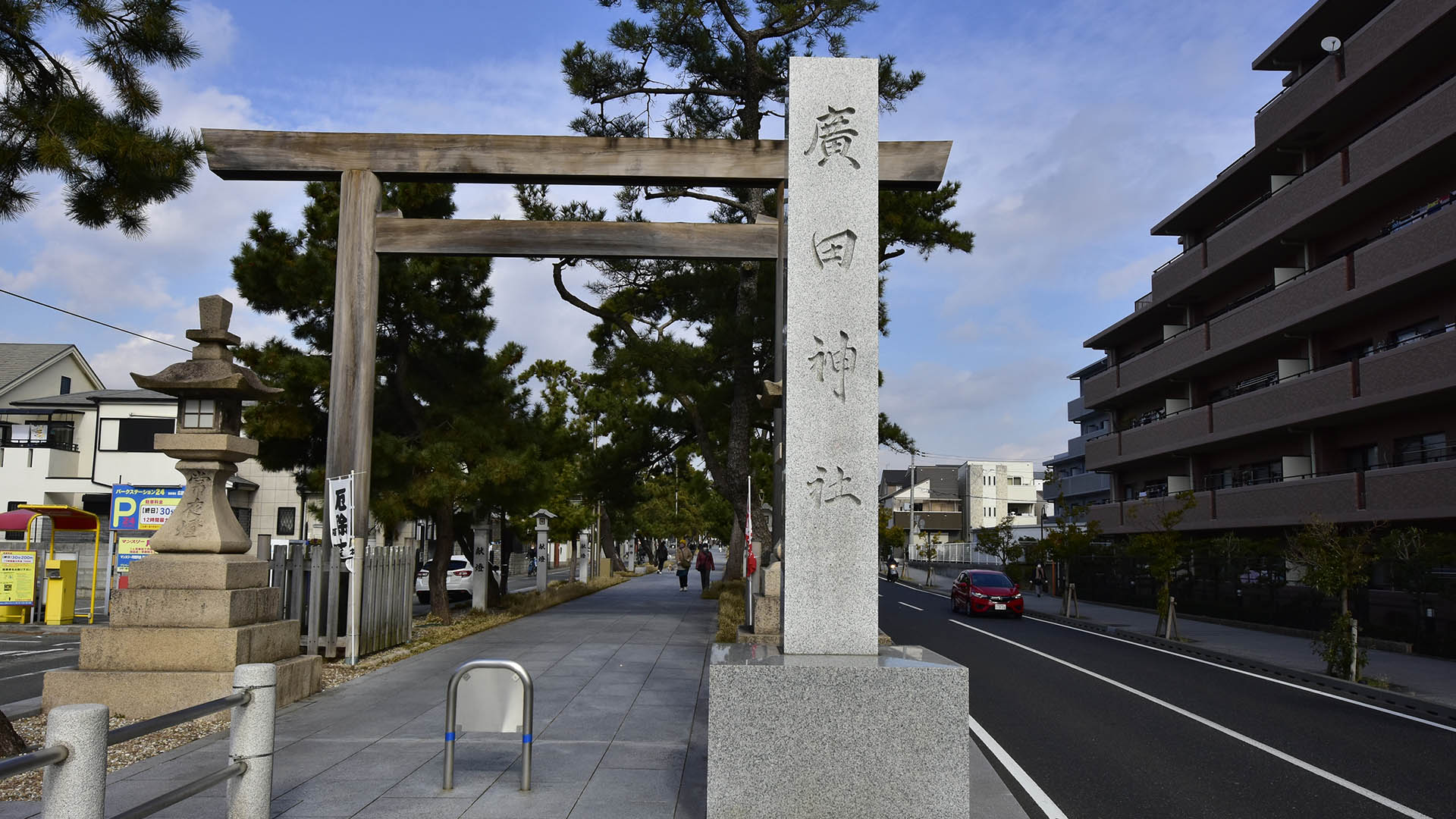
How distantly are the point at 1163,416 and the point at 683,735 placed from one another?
32988 millimetres

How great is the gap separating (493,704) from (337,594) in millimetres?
6961

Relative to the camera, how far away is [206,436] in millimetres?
9898

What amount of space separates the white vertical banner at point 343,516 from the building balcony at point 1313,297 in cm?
2181

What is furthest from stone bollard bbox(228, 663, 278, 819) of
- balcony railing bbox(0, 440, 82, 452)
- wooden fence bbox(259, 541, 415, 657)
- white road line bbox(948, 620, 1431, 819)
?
balcony railing bbox(0, 440, 82, 452)

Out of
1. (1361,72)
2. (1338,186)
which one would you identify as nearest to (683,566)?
(1338,186)

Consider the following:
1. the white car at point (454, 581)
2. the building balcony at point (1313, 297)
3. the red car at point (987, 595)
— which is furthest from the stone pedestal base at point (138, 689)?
the building balcony at point (1313, 297)

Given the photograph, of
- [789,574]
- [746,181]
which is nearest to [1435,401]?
[746,181]

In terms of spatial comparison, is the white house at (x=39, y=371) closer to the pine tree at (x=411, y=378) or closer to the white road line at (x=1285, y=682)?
the pine tree at (x=411, y=378)

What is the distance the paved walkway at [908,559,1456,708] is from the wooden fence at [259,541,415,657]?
13728 mm

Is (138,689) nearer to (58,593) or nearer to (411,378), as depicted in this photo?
(411,378)

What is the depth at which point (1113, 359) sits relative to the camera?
44.4 m

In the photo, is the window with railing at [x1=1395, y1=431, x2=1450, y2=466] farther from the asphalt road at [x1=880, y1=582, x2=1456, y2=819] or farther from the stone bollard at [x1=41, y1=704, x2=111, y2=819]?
the stone bollard at [x1=41, y1=704, x2=111, y2=819]

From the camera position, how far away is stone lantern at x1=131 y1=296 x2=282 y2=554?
31.7 feet

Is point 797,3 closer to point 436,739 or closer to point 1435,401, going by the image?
point 436,739
